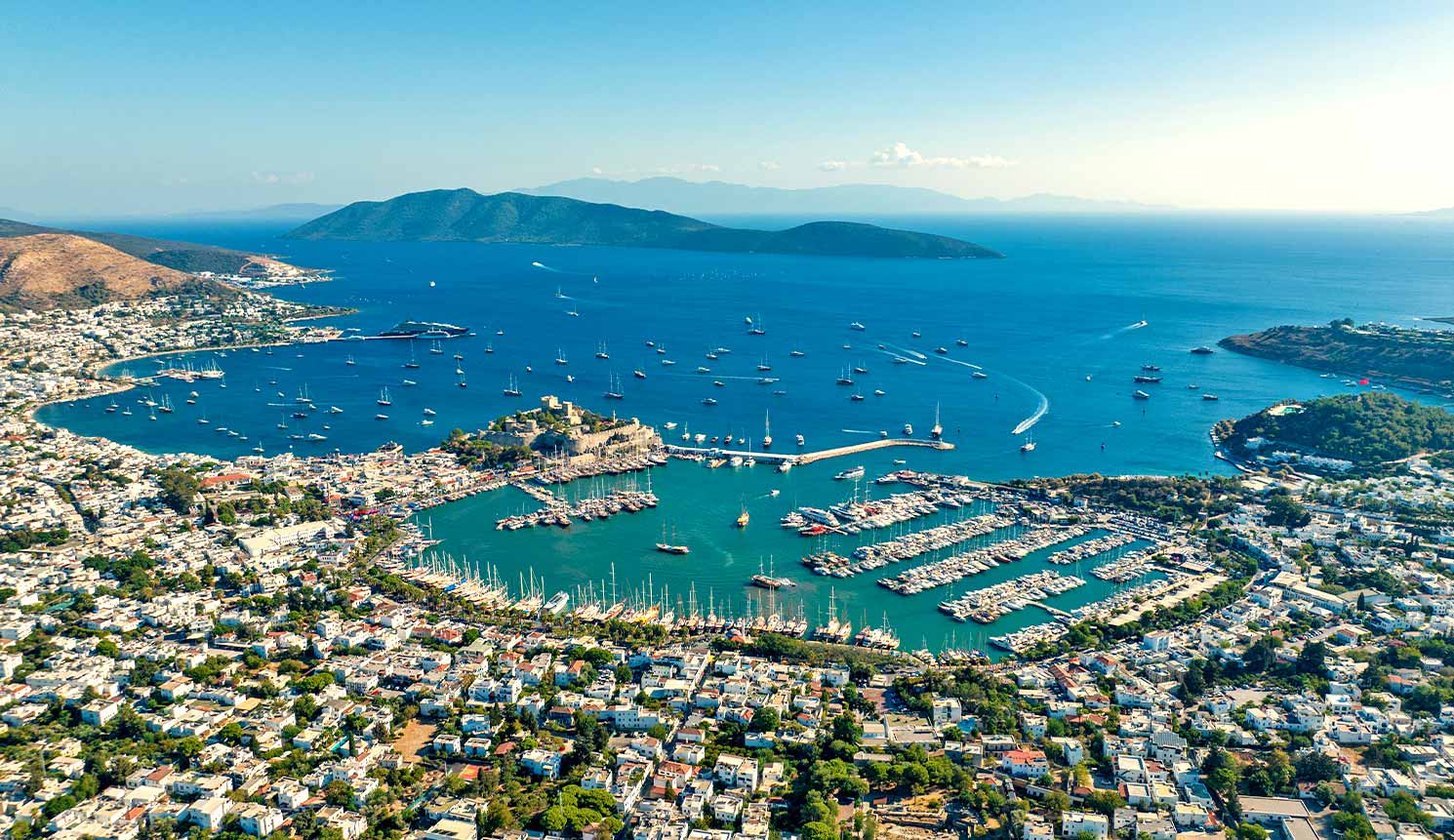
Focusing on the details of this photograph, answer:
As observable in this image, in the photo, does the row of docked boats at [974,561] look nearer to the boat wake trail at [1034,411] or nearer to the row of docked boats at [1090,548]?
the row of docked boats at [1090,548]

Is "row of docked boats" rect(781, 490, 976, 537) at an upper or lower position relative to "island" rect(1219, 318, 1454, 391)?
lower

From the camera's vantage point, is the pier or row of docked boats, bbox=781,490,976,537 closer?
row of docked boats, bbox=781,490,976,537

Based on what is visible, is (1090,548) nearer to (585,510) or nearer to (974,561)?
(974,561)

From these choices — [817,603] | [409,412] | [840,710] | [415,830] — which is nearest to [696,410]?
[409,412]

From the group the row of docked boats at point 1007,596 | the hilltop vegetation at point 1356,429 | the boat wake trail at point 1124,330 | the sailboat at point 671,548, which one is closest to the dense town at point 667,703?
the row of docked boats at point 1007,596

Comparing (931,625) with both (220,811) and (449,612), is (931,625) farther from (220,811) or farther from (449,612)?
(220,811)

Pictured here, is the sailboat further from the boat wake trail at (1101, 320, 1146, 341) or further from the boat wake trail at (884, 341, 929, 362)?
the boat wake trail at (1101, 320, 1146, 341)

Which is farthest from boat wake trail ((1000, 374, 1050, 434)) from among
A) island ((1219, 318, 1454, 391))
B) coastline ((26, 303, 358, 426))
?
coastline ((26, 303, 358, 426))
